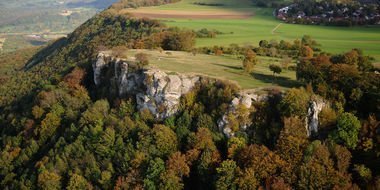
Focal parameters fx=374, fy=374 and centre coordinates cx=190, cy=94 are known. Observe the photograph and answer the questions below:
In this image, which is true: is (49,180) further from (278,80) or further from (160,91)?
(278,80)

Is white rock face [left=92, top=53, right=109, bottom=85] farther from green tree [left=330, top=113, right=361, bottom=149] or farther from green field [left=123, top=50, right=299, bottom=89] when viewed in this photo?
green tree [left=330, top=113, right=361, bottom=149]

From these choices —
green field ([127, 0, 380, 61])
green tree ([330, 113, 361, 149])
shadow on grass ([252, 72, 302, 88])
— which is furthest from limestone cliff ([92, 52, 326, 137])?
green field ([127, 0, 380, 61])

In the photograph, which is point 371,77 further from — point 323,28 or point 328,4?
point 328,4

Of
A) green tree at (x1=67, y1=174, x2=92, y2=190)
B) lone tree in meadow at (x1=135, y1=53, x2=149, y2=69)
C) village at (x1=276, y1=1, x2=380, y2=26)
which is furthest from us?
village at (x1=276, y1=1, x2=380, y2=26)

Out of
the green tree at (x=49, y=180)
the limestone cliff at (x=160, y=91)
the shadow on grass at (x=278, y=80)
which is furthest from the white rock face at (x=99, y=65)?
the shadow on grass at (x=278, y=80)

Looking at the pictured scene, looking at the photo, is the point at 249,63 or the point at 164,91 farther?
the point at 249,63

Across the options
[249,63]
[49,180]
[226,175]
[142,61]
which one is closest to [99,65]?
[142,61]

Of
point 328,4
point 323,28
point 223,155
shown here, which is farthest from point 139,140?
point 328,4
